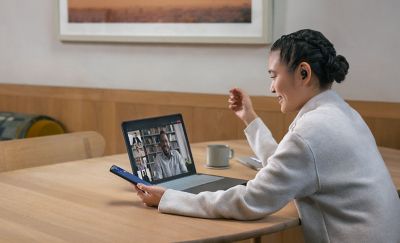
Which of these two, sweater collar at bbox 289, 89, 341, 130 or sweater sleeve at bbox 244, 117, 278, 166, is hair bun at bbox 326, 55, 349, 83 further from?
sweater sleeve at bbox 244, 117, 278, 166

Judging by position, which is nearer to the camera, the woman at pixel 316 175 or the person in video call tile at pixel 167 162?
the woman at pixel 316 175

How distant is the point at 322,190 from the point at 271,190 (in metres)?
0.13

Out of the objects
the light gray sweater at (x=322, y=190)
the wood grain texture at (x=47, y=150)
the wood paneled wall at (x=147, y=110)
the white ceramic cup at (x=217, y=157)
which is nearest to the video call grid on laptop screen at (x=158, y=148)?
the white ceramic cup at (x=217, y=157)

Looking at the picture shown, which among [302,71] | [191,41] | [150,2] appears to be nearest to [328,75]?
[302,71]

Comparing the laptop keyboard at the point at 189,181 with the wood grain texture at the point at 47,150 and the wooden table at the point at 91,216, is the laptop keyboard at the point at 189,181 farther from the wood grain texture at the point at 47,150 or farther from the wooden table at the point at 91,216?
the wood grain texture at the point at 47,150

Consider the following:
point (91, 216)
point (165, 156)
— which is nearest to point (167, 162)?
point (165, 156)

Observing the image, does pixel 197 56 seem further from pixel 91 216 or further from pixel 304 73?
pixel 91 216

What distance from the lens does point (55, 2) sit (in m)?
3.70

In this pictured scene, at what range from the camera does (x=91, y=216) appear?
160 centimetres

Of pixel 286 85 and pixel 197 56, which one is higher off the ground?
pixel 286 85

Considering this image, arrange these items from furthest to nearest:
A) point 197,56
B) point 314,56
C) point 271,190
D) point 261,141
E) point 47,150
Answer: point 197,56
point 47,150
point 261,141
point 314,56
point 271,190

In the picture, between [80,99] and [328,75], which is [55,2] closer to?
[80,99]

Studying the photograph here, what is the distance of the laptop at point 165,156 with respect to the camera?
190cm

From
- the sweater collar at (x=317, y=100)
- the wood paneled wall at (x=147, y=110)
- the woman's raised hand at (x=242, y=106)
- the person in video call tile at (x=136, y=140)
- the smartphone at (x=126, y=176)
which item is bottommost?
the wood paneled wall at (x=147, y=110)
